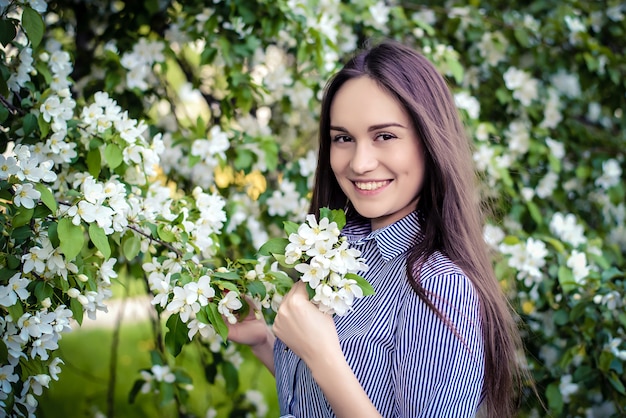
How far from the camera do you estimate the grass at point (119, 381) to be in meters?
3.49

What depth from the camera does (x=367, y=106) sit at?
1.54 m

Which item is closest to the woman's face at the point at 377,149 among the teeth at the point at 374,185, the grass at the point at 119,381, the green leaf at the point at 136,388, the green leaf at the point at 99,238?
the teeth at the point at 374,185

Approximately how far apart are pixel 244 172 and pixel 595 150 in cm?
174

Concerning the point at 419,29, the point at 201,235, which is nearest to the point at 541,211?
the point at 419,29

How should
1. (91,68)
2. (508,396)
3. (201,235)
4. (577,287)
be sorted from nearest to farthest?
(508,396)
(201,235)
(577,287)
(91,68)

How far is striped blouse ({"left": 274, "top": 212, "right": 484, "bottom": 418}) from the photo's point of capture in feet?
4.26

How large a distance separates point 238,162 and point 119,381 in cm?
243

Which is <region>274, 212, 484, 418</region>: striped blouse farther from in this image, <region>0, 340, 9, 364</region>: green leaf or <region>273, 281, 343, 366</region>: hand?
<region>0, 340, 9, 364</region>: green leaf

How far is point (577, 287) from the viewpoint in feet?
7.24

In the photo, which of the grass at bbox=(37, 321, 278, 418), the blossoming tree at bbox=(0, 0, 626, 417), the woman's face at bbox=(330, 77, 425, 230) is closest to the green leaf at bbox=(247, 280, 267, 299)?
the blossoming tree at bbox=(0, 0, 626, 417)

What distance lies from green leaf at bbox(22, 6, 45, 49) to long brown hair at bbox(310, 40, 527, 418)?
77 centimetres

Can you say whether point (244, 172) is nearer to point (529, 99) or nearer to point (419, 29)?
point (419, 29)

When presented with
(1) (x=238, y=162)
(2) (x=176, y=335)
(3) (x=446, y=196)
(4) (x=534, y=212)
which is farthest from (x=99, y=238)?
(4) (x=534, y=212)

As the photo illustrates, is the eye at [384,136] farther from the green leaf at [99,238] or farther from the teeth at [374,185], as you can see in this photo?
the green leaf at [99,238]
